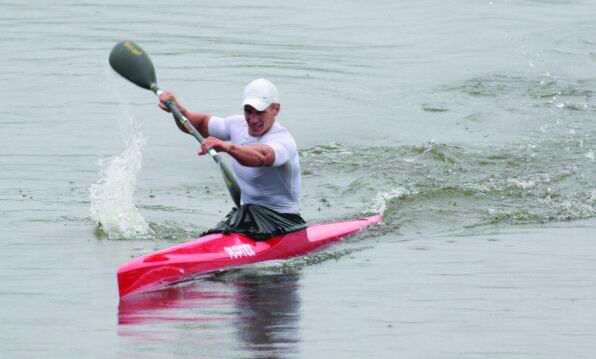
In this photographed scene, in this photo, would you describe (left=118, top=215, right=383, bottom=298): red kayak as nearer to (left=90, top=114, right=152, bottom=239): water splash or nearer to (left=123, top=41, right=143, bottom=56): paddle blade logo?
(left=90, top=114, right=152, bottom=239): water splash

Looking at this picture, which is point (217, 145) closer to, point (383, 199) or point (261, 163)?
point (261, 163)

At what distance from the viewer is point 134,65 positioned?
1134cm

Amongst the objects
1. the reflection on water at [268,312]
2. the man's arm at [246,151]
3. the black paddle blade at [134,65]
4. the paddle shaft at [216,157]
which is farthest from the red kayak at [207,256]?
the black paddle blade at [134,65]

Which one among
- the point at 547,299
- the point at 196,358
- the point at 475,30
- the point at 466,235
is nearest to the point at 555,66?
the point at 475,30

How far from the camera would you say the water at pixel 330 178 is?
8.45 m

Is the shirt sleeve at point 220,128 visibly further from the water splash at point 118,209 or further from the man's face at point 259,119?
the water splash at point 118,209

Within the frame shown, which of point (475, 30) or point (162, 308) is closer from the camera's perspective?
point (162, 308)

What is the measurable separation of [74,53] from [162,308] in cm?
1374

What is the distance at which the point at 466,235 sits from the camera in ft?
38.4

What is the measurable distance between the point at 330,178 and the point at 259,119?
434 cm

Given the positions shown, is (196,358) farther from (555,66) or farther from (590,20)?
(590,20)

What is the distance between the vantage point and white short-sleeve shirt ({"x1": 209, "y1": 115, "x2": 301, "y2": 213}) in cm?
1040

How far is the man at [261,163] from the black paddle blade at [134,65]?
0.75 metres

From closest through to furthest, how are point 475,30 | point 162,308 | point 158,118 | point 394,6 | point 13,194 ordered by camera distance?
point 162,308 → point 13,194 → point 158,118 → point 475,30 → point 394,6
